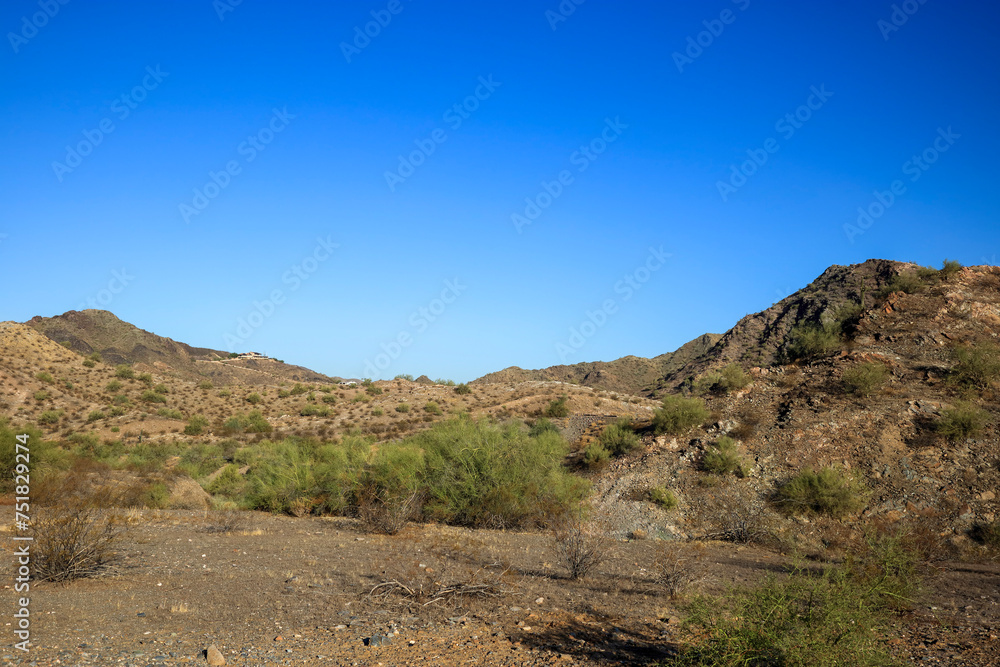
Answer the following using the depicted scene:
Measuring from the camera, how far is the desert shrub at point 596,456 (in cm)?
1866

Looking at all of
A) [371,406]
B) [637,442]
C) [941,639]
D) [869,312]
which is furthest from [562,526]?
[371,406]

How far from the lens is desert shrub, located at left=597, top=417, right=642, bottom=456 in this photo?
62.6ft

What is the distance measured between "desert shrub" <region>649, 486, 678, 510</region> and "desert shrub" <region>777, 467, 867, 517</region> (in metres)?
2.68

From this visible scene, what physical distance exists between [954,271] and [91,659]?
25.6 m

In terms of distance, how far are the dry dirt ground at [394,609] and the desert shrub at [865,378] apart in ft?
22.7

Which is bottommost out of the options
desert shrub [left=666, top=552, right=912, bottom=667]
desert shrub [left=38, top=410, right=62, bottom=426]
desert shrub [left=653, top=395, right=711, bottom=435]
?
desert shrub [left=38, top=410, right=62, bottom=426]

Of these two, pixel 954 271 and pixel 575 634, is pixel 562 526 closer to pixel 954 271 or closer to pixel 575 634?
pixel 575 634

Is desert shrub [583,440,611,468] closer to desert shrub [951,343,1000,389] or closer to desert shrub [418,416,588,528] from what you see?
desert shrub [418,416,588,528]

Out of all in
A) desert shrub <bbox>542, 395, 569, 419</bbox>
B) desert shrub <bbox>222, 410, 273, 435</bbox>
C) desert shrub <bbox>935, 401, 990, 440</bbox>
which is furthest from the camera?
desert shrub <bbox>222, 410, 273, 435</bbox>

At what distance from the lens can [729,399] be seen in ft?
63.4

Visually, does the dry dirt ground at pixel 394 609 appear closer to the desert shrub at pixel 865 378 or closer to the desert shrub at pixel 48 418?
the desert shrub at pixel 865 378

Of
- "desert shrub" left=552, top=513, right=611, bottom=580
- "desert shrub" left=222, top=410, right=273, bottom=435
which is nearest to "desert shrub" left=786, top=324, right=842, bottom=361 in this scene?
"desert shrub" left=552, top=513, right=611, bottom=580

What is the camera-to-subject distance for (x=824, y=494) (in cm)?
1405

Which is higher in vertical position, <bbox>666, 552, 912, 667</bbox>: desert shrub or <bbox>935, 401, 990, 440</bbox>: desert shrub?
<bbox>935, 401, 990, 440</bbox>: desert shrub
